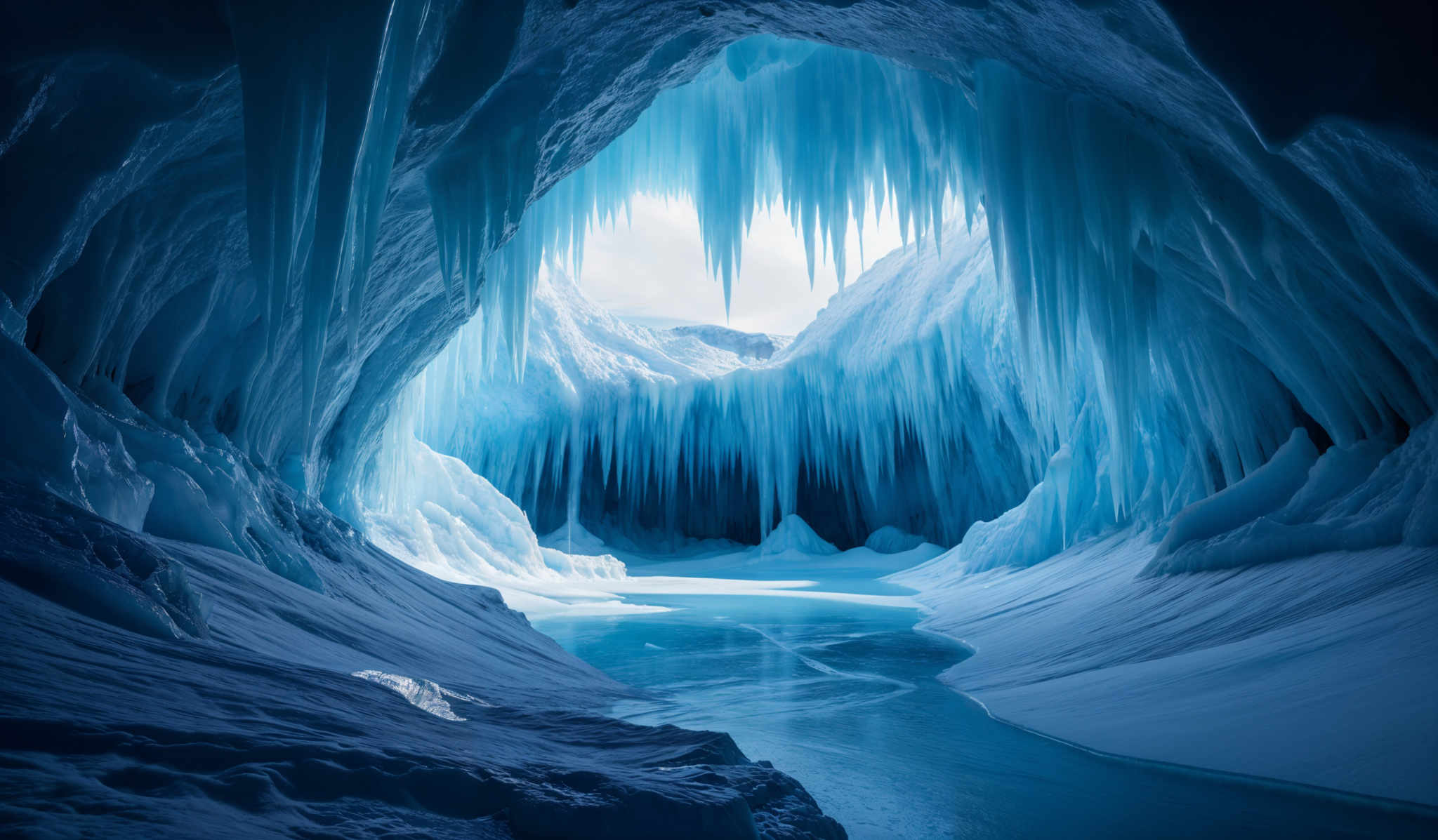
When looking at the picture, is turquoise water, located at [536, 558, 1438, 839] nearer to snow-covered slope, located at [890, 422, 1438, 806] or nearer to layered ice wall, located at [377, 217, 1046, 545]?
snow-covered slope, located at [890, 422, 1438, 806]

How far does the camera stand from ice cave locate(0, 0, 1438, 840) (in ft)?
5.58

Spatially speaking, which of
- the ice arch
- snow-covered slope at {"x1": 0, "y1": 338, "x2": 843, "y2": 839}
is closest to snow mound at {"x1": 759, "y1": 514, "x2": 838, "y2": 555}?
the ice arch

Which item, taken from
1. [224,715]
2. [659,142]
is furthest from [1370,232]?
[659,142]

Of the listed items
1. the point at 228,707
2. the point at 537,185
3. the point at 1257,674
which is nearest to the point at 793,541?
the point at 537,185

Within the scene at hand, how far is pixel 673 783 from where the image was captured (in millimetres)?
1760

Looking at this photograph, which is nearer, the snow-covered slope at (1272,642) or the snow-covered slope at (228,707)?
the snow-covered slope at (228,707)

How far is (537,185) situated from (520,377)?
3.27 metres

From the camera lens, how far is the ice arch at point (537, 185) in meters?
2.30

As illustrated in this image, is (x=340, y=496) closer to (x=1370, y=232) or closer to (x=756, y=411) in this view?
(x=1370, y=232)

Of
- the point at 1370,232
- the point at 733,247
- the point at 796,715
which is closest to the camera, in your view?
the point at 1370,232

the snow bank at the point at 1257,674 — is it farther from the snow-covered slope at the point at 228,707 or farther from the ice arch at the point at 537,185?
the snow-covered slope at the point at 228,707

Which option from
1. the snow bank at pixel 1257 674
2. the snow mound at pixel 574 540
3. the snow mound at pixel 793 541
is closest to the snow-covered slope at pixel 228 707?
the snow bank at pixel 1257 674

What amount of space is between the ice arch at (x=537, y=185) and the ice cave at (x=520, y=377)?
2 centimetres

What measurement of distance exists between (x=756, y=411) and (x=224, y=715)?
17.5 m
